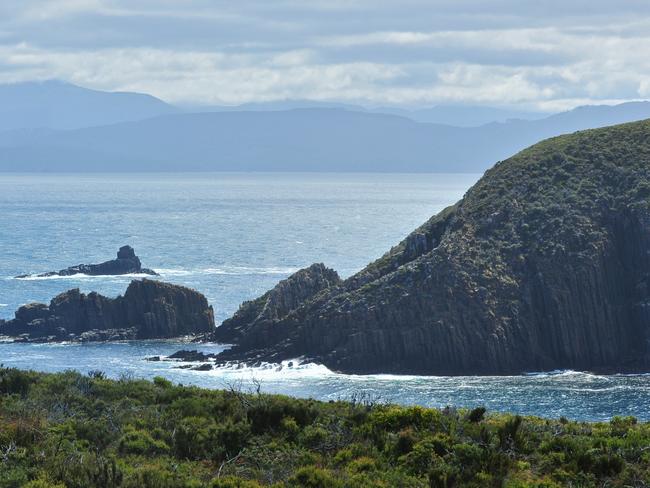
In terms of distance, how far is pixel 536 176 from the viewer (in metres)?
106

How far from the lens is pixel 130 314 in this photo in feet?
338

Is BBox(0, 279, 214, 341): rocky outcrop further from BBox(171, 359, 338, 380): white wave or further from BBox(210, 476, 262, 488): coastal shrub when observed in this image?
BBox(210, 476, 262, 488): coastal shrub

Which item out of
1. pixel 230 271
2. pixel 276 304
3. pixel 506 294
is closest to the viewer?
pixel 506 294

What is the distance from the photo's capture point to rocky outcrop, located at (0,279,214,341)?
101375 mm

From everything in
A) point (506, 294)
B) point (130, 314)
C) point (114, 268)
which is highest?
point (114, 268)

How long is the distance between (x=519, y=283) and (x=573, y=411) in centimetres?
2344

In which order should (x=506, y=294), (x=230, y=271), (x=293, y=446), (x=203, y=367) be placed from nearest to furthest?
(x=293, y=446) → (x=203, y=367) → (x=506, y=294) → (x=230, y=271)

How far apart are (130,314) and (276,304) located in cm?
1494

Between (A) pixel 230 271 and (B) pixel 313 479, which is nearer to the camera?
(B) pixel 313 479

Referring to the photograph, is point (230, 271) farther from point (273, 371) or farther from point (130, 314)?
point (273, 371)

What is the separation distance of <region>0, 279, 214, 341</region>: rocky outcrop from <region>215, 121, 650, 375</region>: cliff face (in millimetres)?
11007

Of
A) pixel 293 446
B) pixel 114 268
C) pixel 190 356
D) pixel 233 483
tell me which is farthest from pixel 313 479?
pixel 114 268

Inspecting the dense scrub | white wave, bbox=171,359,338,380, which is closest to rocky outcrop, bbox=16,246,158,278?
white wave, bbox=171,359,338,380

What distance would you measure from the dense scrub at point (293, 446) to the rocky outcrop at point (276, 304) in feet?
178
